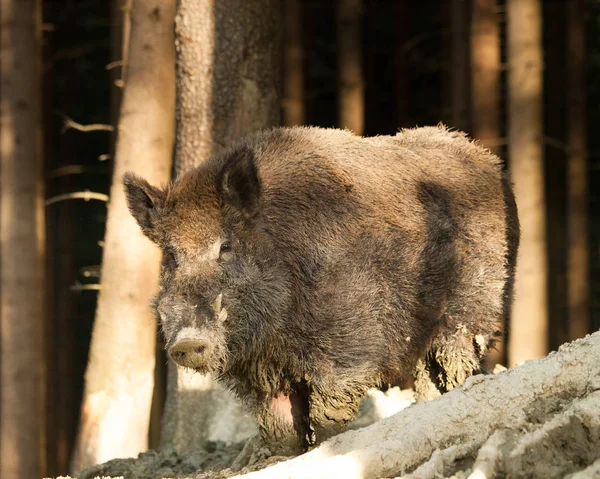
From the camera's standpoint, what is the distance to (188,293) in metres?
5.48

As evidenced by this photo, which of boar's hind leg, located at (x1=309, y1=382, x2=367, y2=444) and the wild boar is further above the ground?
the wild boar

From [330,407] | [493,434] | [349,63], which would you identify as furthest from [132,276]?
[493,434]

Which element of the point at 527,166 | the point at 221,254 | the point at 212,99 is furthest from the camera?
the point at 527,166

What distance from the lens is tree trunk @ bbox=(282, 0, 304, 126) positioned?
13.5 metres

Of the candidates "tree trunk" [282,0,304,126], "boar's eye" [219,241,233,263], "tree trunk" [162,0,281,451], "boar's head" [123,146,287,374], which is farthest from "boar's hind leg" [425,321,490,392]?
"tree trunk" [282,0,304,126]

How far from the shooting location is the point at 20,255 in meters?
12.2

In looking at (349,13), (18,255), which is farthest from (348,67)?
(18,255)

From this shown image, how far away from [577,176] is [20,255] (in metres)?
7.37

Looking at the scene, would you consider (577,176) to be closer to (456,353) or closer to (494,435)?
(456,353)

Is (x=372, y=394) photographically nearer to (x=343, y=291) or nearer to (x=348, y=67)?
(x=343, y=291)

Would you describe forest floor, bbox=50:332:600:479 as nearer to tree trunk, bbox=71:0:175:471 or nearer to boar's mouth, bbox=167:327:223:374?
boar's mouth, bbox=167:327:223:374

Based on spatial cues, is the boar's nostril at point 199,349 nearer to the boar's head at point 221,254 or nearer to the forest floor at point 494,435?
the boar's head at point 221,254

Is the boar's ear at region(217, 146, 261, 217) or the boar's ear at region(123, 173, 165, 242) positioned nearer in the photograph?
the boar's ear at region(217, 146, 261, 217)

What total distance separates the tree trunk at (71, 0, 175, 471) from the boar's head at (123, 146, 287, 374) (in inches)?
132
